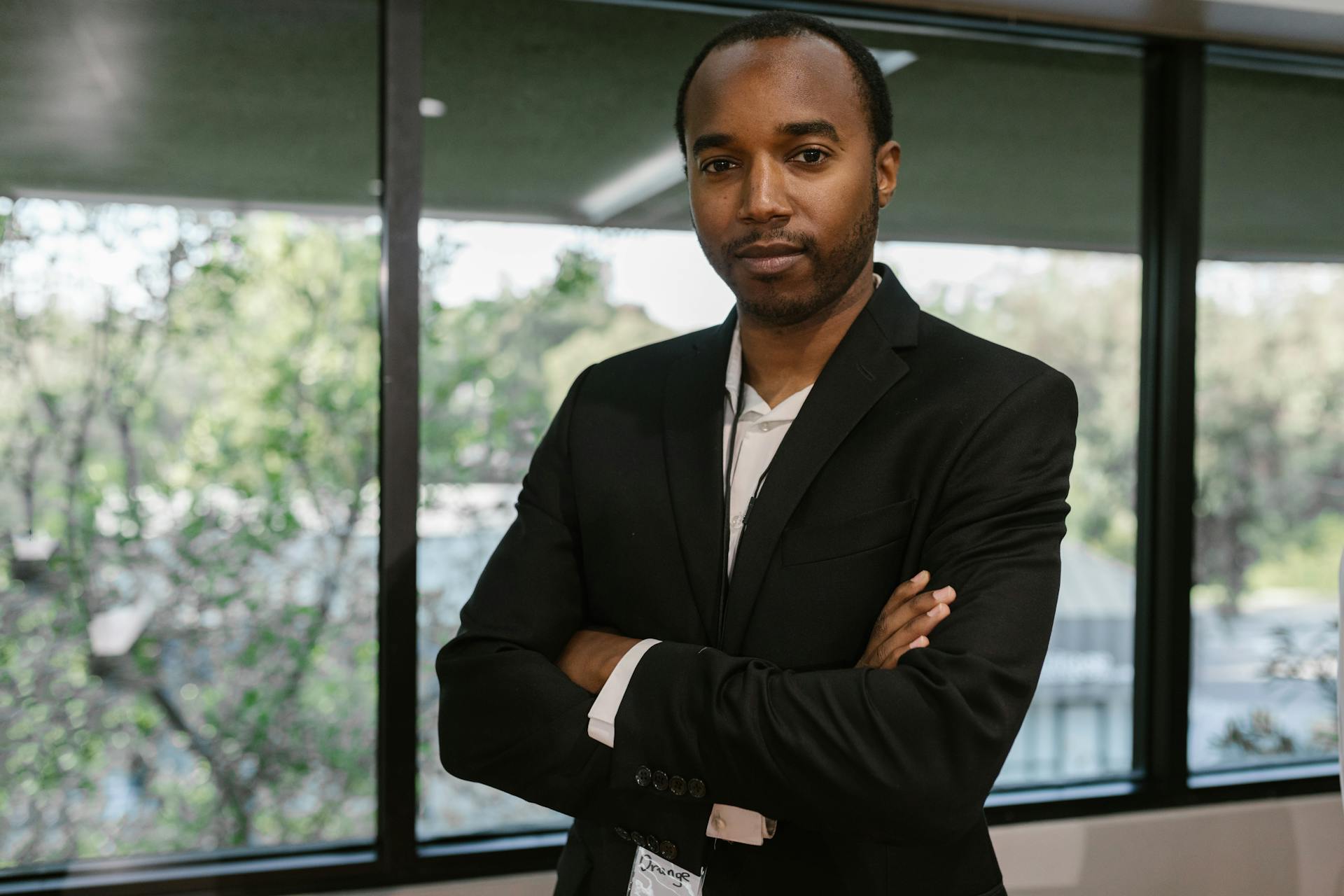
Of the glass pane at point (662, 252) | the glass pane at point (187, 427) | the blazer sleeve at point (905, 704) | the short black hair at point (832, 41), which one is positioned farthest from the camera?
the glass pane at point (662, 252)

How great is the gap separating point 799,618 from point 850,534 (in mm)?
124

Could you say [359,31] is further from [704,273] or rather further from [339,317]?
[704,273]

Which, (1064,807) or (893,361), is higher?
(893,361)

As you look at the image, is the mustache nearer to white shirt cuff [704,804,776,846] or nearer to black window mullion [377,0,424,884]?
white shirt cuff [704,804,776,846]

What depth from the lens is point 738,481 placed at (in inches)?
57.2

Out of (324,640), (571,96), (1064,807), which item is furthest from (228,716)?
(1064,807)

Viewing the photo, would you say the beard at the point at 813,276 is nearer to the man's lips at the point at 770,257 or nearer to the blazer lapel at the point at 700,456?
the man's lips at the point at 770,257

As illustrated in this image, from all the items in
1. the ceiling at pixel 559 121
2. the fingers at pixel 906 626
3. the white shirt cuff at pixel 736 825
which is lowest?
the white shirt cuff at pixel 736 825

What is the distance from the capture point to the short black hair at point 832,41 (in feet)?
4.57

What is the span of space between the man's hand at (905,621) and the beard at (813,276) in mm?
372

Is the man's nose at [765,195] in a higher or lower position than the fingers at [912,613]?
higher

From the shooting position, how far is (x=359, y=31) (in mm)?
2307

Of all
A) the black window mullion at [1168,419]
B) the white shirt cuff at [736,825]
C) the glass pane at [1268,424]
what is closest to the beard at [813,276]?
the white shirt cuff at [736,825]

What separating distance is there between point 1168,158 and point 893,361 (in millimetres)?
1692
